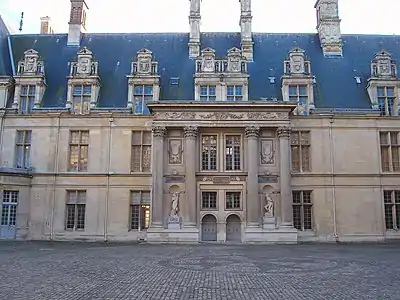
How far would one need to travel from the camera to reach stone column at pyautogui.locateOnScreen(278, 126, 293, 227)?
87.7 ft

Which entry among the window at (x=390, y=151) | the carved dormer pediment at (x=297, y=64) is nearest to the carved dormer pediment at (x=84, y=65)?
the carved dormer pediment at (x=297, y=64)

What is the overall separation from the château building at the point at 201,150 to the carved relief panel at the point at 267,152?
99 mm

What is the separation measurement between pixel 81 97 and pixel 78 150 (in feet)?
13.5

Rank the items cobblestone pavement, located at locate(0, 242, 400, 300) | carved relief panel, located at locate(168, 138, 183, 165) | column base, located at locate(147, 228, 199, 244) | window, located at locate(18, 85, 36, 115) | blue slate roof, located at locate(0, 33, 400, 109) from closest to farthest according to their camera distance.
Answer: cobblestone pavement, located at locate(0, 242, 400, 300) < column base, located at locate(147, 228, 199, 244) < carved relief panel, located at locate(168, 138, 183, 165) < window, located at locate(18, 85, 36, 115) < blue slate roof, located at locate(0, 33, 400, 109)

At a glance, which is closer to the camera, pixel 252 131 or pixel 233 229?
pixel 252 131

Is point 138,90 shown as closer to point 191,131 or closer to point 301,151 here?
point 191,131

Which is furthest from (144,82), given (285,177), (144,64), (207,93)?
(285,177)

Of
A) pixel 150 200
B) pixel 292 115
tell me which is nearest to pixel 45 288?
pixel 150 200

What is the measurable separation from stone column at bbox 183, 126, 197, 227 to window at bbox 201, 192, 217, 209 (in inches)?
43.7

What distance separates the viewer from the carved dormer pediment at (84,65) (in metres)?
31.0

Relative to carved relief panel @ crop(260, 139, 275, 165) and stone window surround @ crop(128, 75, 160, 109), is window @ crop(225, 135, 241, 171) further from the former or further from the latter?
stone window surround @ crop(128, 75, 160, 109)

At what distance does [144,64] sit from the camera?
3103 centimetres

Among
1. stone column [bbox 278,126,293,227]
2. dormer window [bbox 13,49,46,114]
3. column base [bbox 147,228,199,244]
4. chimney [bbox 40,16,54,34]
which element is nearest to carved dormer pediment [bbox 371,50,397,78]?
stone column [bbox 278,126,293,227]

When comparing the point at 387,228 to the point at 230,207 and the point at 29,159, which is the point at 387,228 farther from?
the point at 29,159
